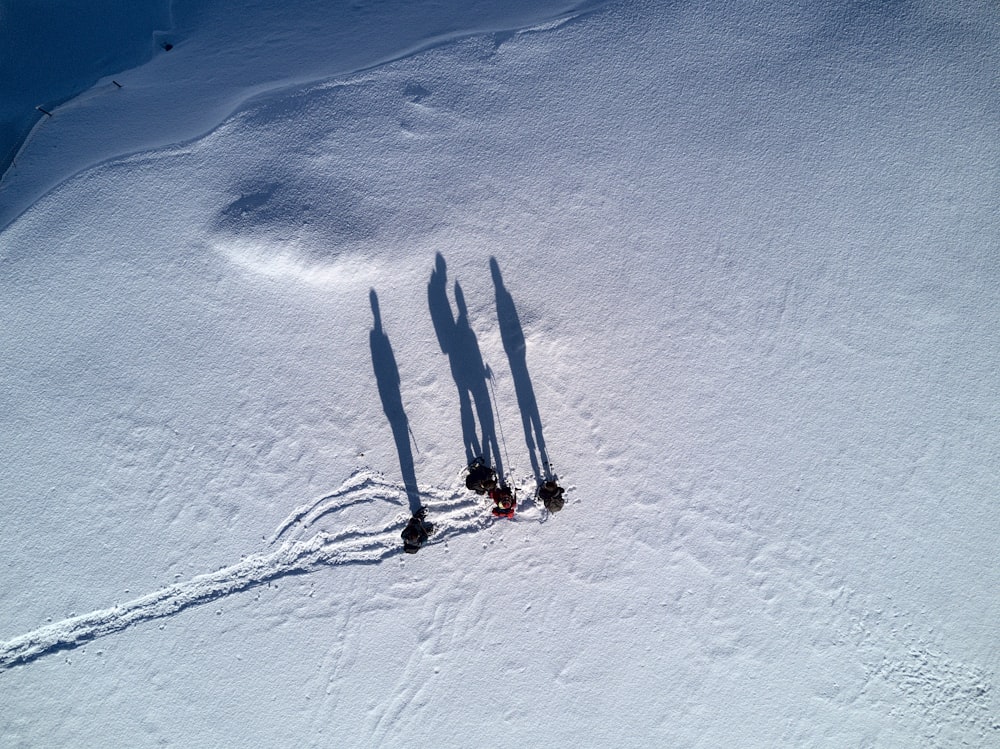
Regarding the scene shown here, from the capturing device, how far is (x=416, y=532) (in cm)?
766

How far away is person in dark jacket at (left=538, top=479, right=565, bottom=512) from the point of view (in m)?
7.73

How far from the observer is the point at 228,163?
8.35m

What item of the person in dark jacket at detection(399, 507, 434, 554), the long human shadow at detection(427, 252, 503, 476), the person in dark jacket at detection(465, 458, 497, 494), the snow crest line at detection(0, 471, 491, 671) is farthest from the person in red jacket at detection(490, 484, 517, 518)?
the person in dark jacket at detection(399, 507, 434, 554)

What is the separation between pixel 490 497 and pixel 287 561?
10.3 feet

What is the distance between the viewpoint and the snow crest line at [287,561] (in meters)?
7.88

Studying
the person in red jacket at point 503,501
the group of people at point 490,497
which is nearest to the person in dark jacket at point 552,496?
the group of people at point 490,497

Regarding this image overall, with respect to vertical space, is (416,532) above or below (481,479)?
below

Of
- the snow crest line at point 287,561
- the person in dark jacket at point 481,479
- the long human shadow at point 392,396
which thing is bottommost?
the snow crest line at point 287,561

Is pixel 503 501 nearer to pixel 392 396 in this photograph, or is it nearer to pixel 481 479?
pixel 481 479

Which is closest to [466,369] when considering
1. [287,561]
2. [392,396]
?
[392,396]

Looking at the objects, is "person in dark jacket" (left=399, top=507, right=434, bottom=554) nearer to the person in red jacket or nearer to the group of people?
the group of people

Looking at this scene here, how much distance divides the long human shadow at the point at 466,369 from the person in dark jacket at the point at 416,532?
1.11 m

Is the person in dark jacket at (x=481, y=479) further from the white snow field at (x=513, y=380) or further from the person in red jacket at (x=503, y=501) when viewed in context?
the white snow field at (x=513, y=380)

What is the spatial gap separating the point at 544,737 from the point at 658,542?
10.8ft
